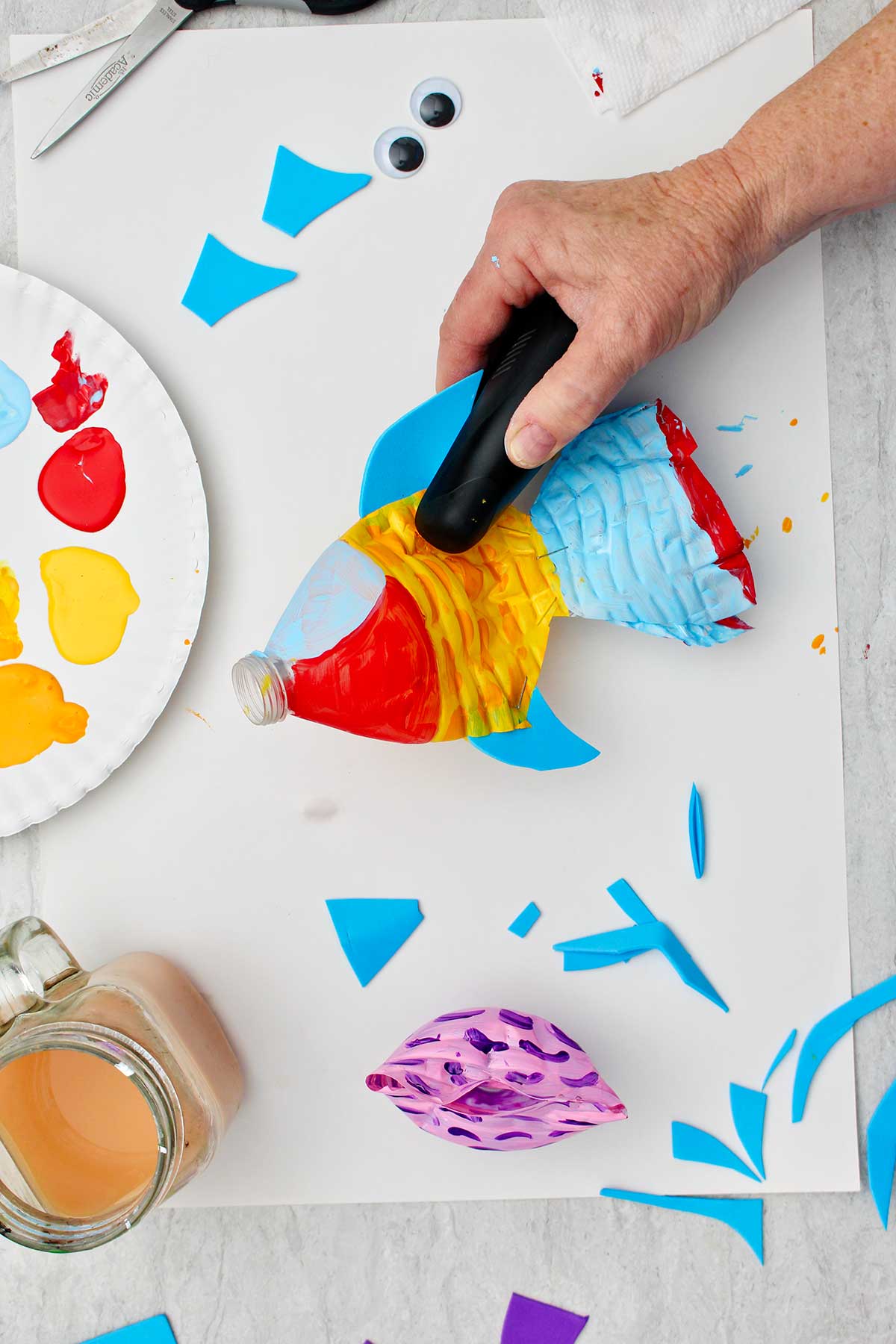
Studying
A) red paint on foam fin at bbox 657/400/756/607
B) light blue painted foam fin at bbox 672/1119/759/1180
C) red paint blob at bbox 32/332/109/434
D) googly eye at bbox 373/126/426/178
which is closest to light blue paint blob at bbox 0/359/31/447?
red paint blob at bbox 32/332/109/434

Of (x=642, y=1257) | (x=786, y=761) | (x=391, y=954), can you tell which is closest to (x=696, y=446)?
(x=786, y=761)

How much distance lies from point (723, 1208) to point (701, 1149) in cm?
4

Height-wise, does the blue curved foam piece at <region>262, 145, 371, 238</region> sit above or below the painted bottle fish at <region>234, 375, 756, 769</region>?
above

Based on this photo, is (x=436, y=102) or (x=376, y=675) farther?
(x=436, y=102)

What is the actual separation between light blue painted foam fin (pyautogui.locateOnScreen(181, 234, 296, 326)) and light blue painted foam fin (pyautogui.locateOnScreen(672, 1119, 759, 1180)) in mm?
525

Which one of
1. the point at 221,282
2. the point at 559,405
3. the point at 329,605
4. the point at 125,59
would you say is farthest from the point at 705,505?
the point at 125,59

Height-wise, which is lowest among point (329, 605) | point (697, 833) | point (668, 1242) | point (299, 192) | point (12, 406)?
point (668, 1242)

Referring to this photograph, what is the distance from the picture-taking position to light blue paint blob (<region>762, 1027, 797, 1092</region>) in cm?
54

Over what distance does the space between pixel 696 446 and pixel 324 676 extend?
260 millimetres

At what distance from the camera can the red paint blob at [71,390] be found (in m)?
0.54

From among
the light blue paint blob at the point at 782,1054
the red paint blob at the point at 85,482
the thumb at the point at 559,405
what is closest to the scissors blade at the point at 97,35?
the red paint blob at the point at 85,482

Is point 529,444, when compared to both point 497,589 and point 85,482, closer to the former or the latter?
point 497,589

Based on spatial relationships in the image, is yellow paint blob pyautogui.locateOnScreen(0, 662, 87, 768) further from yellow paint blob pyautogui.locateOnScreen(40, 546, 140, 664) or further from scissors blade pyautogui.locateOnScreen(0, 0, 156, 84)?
scissors blade pyautogui.locateOnScreen(0, 0, 156, 84)

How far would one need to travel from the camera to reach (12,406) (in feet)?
1.79
